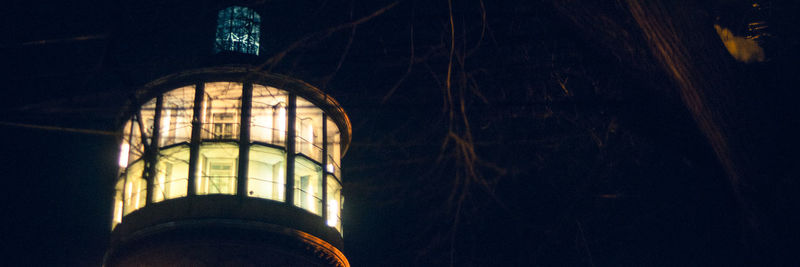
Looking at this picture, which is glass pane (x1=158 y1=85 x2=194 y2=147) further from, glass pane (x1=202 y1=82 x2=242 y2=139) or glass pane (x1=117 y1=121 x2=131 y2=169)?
glass pane (x1=117 y1=121 x2=131 y2=169)

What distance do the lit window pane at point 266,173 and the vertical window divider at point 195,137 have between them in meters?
1.66

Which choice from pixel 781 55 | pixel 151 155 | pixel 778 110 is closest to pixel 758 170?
pixel 778 110

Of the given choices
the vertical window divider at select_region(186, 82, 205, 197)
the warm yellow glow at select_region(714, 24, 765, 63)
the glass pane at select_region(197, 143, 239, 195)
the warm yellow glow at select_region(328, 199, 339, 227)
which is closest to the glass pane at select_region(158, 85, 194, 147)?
the vertical window divider at select_region(186, 82, 205, 197)

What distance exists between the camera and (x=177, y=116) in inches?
880

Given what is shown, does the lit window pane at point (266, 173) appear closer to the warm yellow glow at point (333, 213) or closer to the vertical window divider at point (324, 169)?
the vertical window divider at point (324, 169)

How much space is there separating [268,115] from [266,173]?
216 cm

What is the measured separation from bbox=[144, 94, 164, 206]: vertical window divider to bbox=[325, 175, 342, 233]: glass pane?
218 inches

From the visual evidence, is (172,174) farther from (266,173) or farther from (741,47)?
(741,47)

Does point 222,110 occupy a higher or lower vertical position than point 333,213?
higher

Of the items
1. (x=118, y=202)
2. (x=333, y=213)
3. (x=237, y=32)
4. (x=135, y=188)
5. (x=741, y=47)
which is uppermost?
(x=237, y=32)

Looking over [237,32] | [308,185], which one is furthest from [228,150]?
[237,32]

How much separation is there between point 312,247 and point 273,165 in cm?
300

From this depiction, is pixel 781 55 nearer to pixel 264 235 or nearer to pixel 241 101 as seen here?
pixel 264 235

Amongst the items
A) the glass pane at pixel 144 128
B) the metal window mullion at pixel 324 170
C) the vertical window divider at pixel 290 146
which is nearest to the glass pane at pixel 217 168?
the vertical window divider at pixel 290 146
